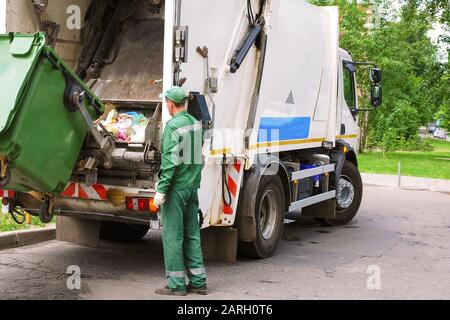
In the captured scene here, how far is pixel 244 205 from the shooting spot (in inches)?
272

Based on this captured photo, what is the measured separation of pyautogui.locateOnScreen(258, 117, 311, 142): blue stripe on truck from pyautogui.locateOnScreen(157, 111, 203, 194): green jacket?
Result: 156cm

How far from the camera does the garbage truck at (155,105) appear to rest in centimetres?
518

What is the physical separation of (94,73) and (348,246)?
3644mm

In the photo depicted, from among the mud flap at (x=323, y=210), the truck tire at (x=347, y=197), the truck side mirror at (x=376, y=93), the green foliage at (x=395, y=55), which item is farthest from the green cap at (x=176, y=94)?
the green foliage at (x=395, y=55)

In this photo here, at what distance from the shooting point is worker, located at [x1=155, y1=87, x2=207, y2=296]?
5527 mm

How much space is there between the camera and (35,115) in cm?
505

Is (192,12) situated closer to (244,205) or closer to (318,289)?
(244,205)

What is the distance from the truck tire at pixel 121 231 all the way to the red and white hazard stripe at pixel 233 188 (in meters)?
1.53

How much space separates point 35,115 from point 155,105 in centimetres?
160

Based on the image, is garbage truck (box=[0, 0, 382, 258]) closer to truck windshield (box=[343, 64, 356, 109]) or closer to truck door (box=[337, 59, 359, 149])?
truck door (box=[337, 59, 359, 149])

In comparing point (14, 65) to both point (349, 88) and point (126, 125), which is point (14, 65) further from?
point (349, 88)

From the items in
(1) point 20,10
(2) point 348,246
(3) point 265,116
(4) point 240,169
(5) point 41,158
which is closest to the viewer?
(5) point 41,158

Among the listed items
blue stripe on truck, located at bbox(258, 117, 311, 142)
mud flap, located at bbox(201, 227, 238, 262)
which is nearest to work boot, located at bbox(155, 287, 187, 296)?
mud flap, located at bbox(201, 227, 238, 262)

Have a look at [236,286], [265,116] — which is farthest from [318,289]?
[265,116]
